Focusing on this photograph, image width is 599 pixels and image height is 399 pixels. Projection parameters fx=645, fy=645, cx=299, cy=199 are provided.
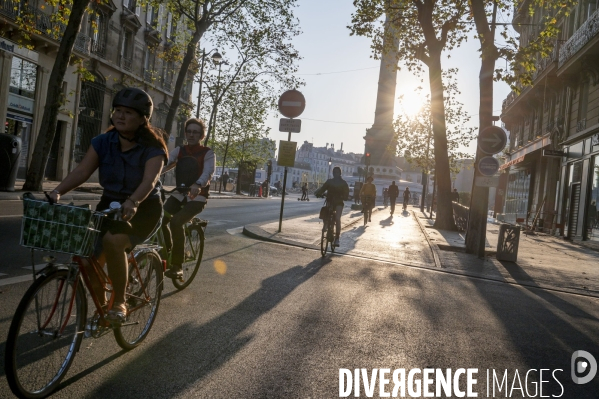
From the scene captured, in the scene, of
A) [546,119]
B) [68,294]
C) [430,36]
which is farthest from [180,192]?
[546,119]

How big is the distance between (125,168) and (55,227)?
2.68 feet

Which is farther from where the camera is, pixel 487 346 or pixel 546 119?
pixel 546 119

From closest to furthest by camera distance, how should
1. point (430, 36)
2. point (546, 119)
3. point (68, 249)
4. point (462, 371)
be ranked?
point (68, 249), point (462, 371), point (430, 36), point (546, 119)

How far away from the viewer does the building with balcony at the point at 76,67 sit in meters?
25.8

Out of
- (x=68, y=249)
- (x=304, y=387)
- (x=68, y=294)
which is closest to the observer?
(x=68, y=249)

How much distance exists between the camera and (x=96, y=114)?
117ft

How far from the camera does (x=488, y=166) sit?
12.7 m

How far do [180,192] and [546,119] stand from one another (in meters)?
28.4

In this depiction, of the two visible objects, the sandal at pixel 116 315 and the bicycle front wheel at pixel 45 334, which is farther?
the sandal at pixel 116 315

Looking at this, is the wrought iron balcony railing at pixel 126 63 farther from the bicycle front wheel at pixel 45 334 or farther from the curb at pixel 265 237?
the bicycle front wheel at pixel 45 334

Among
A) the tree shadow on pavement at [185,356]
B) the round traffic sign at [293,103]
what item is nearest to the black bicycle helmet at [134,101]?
the tree shadow on pavement at [185,356]

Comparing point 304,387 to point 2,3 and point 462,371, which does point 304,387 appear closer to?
point 462,371

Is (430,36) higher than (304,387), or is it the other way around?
(430,36)

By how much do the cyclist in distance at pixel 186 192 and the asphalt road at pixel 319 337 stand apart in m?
0.44
